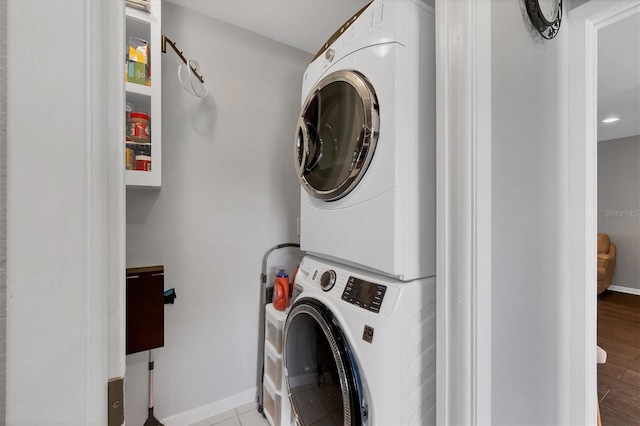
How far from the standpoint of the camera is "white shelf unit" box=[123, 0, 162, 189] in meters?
1.23

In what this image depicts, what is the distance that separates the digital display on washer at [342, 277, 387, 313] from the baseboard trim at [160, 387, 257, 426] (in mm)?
1353

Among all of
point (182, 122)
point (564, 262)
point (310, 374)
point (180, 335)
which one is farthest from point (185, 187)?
point (564, 262)

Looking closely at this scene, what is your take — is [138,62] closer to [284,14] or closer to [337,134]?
[284,14]

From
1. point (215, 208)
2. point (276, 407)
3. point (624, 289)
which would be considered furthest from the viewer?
point (624, 289)

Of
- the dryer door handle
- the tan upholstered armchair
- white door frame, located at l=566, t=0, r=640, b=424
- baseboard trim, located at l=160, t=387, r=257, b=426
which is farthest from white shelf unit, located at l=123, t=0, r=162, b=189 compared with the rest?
the tan upholstered armchair

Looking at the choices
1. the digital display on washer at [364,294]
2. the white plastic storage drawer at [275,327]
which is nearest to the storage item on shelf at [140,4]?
the digital display on washer at [364,294]

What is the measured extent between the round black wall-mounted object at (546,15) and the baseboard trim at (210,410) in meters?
2.40

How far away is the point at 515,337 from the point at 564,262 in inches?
19.1

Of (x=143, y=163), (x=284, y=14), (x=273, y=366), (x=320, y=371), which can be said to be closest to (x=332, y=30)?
(x=284, y=14)

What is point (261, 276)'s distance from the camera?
A: 1.83m

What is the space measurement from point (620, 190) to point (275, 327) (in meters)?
1.96

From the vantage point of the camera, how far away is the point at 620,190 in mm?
1347

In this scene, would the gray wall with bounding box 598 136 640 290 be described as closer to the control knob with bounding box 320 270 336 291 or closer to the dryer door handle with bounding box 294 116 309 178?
the control knob with bounding box 320 270 336 291

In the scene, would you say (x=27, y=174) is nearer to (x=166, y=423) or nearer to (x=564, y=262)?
(x=564, y=262)
